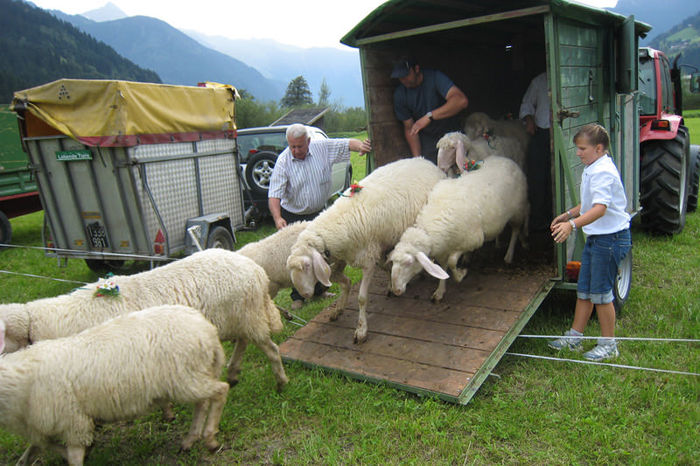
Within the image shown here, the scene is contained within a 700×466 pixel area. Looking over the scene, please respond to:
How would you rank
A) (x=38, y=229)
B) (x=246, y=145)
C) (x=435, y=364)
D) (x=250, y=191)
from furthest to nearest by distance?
(x=38, y=229) < (x=246, y=145) < (x=250, y=191) < (x=435, y=364)

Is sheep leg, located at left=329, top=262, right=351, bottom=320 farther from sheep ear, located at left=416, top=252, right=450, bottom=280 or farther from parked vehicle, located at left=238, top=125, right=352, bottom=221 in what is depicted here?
parked vehicle, located at left=238, top=125, right=352, bottom=221

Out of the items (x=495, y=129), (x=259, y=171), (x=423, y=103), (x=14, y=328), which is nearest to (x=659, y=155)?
(x=495, y=129)

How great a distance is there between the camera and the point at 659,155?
628 cm

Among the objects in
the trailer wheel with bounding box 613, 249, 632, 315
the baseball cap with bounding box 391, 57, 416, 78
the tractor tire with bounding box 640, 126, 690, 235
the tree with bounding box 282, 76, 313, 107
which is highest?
the tree with bounding box 282, 76, 313, 107

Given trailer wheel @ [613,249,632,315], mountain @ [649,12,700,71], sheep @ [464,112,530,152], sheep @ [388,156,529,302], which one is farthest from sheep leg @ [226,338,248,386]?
mountain @ [649,12,700,71]

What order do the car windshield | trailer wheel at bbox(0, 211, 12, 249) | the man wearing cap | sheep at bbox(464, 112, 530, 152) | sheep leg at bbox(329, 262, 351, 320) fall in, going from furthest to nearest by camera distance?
1. the car windshield
2. trailer wheel at bbox(0, 211, 12, 249)
3. sheep at bbox(464, 112, 530, 152)
4. the man wearing cap
5. sheep leg at bbox(329, 262, 351, 320)

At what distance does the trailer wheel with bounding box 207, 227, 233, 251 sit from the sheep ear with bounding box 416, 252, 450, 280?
3.91 meters

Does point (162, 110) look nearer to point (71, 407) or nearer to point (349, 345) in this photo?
point (349, 345)

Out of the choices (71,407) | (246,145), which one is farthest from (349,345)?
(246,145)

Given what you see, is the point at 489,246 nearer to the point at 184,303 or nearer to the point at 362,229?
the point at 362,229

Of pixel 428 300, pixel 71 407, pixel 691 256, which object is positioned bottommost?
pixel 691 256

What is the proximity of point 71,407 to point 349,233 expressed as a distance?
2.41 m

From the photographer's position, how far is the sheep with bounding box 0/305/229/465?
2.38m

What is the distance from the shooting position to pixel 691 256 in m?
5.66
